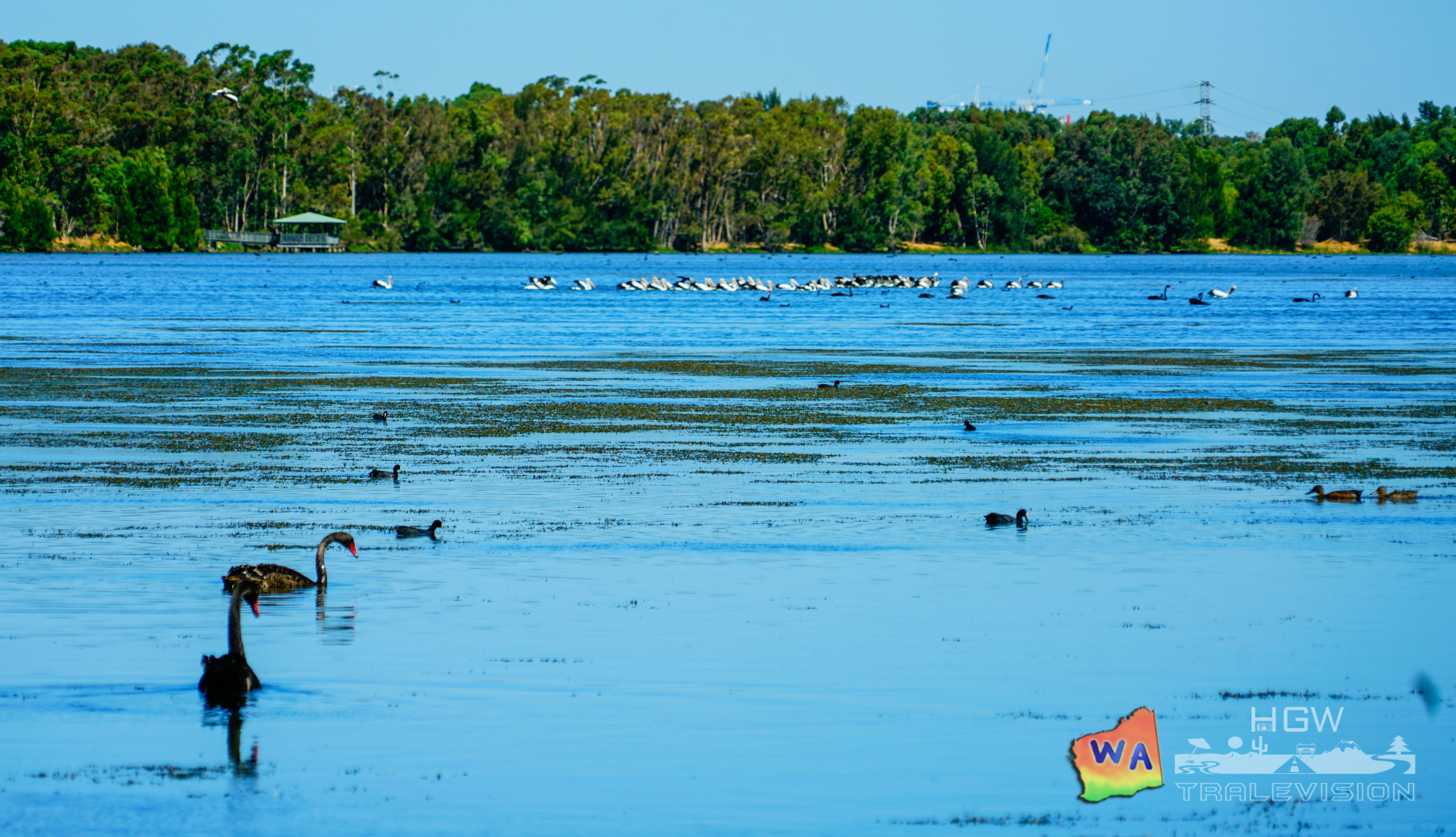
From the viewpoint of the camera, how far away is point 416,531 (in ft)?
65.3

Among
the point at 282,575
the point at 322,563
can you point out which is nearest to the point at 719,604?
the point at 322,563

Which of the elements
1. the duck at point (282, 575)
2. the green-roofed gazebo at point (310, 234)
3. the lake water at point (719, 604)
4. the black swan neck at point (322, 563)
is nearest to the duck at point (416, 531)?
the lake water at point (719, 604)

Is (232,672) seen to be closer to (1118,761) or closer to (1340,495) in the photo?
(1118,761)

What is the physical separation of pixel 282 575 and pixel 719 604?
414 centimetres

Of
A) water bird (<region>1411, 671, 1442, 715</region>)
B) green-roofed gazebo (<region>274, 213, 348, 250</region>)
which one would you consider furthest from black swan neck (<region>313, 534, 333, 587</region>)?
green-roofed gazebo (<region>274, 213, 348, 250</region>)

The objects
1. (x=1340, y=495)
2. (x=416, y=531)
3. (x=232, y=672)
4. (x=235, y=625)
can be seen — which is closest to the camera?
(x=235, y=625)

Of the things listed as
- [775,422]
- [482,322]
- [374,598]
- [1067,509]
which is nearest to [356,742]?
[374,598]

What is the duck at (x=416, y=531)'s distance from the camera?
1978cm

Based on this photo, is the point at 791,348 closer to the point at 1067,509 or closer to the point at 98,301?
the point at 1067,509

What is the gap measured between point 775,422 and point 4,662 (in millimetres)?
19705

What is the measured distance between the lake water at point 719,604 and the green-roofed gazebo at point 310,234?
154642 mm

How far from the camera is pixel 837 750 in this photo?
11961 mm

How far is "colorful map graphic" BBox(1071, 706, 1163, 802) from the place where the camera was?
11.2 metres

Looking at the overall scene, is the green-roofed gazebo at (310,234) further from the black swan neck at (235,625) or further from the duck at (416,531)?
the black swan neck at (235,625)
